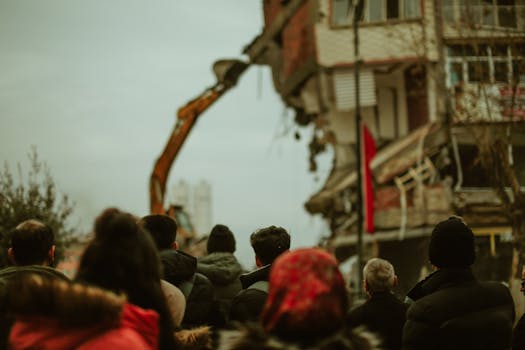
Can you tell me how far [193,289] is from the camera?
6094 millimetres

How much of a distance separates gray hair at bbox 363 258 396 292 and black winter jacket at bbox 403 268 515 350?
130 centimetres

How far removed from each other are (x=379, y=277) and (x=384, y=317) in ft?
0.96

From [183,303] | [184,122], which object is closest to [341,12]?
[184,122]

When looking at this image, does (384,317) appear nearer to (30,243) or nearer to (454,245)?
(454,245)

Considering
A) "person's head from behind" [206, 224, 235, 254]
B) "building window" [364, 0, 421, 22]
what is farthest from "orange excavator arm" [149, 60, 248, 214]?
"person's head from behind" [206, 224, 235, 254]

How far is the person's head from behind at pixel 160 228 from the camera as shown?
17.7 ft

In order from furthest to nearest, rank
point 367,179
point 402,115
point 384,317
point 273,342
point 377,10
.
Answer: point 402,115 < point 377,10 < point 367,179 < point 384,317 < point 273,342

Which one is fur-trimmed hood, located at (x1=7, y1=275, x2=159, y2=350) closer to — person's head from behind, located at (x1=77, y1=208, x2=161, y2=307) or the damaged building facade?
person's head from behind, located at (x1=77, y1=208, x2=161, y2=307)

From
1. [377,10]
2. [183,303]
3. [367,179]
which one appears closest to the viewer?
[183,303]

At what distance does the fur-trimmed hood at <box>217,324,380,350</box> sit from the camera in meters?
3.12

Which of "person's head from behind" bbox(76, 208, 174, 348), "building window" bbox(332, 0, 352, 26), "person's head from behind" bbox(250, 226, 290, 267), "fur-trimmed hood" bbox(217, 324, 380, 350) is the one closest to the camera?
"fur-trimmed hood" bbox(217, 324, 380, 350)

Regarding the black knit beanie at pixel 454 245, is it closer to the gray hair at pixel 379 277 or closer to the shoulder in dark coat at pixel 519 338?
the shoulder in dark coat at pixel 519 338

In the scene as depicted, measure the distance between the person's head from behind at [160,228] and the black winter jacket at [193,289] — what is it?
0.61 ft

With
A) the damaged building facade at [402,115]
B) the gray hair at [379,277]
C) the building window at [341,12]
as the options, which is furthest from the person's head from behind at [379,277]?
the building window at [341,12]
